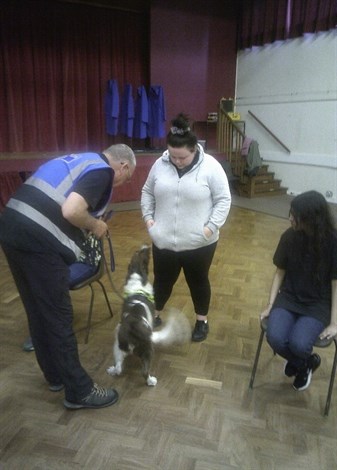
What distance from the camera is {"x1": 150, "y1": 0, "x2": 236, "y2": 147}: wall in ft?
26.1

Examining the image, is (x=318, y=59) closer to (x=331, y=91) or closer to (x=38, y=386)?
(x=331, y=91)

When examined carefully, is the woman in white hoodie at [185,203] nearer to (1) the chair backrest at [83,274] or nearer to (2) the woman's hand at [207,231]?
(2) the woman's hand at [207,231]

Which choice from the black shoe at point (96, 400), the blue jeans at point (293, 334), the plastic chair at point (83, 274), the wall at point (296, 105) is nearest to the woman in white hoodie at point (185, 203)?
the plastic chair at point (83, 274)

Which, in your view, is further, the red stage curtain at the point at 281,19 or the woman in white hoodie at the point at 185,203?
the red stage curtain at the point at 281,19

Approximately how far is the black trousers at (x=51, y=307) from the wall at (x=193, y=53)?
285 inches

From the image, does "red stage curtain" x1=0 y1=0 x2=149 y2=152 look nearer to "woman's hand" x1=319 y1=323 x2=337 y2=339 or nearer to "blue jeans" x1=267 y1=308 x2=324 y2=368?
"blue jeans" x1=267 y1=308 x2=324 y2=368

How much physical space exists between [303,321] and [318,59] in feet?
22.8

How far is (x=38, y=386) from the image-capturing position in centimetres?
210

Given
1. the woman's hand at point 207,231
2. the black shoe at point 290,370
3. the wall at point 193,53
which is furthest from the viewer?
the wall at point 193,53

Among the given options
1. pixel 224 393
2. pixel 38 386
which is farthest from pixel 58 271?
pixel 224 393

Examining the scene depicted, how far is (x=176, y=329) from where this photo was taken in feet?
8.40

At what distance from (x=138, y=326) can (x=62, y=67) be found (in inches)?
271

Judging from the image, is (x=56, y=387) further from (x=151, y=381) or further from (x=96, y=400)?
(x=151, y=381)

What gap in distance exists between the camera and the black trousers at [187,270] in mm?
2334
